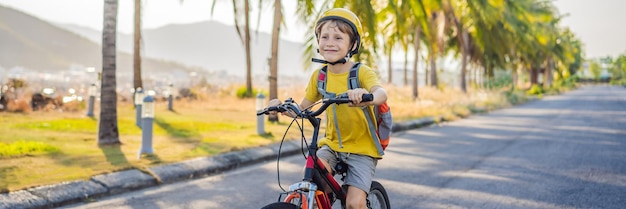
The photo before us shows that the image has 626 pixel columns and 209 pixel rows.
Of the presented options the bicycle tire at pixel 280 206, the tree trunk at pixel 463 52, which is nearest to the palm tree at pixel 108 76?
the bicycle tire at pixel 280 206

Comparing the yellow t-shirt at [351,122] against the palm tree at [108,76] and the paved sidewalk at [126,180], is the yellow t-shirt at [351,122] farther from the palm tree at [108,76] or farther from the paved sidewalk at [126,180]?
the palm tree at [108,76]

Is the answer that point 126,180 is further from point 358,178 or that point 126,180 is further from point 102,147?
point 358,178

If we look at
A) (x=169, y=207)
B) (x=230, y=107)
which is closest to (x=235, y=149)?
(x=169, y=207)

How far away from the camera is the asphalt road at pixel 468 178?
20.6ft

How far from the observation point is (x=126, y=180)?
6.81 metres

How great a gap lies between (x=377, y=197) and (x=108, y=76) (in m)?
6.15

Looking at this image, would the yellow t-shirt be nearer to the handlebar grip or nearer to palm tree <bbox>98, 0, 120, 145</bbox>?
the handlebar grip

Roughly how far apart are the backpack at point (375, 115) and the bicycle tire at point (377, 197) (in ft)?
1.62

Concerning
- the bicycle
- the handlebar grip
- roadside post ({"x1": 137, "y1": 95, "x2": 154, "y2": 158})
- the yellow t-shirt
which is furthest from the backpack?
roadside post ({"x1": 137, "y1": 95, "x2": 154, "y2": 158})

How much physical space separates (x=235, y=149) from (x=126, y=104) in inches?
433

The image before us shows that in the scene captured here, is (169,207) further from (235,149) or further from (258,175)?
(235,149)

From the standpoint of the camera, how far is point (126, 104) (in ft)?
63.7

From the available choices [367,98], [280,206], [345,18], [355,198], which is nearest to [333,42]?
[345,18]

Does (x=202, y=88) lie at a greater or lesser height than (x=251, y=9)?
lesser
